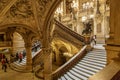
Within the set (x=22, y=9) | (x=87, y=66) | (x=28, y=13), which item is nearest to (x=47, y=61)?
(x=87, y=66)

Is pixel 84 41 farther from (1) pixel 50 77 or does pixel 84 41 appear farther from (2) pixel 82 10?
(2) pixel 82 10

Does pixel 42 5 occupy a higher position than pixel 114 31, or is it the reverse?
pixel 42 5

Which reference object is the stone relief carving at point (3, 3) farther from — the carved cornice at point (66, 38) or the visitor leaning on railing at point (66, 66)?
the carved cornice at point (66, 38)

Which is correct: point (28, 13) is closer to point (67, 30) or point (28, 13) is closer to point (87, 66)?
point (87, 66)

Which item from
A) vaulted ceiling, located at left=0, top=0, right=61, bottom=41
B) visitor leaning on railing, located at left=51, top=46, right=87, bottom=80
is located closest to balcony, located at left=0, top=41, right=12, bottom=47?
vaulted ceiling, located at left=0, top=0, right=61, bottom=41

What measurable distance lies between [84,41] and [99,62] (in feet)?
11.9

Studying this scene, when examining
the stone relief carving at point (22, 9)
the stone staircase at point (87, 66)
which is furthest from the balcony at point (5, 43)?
the stone staircase at point (87, 66)

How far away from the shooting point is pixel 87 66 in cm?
1112

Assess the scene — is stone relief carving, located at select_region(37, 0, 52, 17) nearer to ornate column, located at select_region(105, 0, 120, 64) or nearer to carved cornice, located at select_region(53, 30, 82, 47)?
ornate column, located at select_region(105, 0, 120, 64)

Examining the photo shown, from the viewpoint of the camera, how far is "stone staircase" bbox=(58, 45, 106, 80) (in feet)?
32.6

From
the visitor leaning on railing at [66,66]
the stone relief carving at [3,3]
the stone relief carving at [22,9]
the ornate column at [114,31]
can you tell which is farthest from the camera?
the visitor leaning on railing at [66,66]

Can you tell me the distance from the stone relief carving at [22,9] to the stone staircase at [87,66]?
4217mm

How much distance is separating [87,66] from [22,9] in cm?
518

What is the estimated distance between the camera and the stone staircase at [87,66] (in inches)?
392
